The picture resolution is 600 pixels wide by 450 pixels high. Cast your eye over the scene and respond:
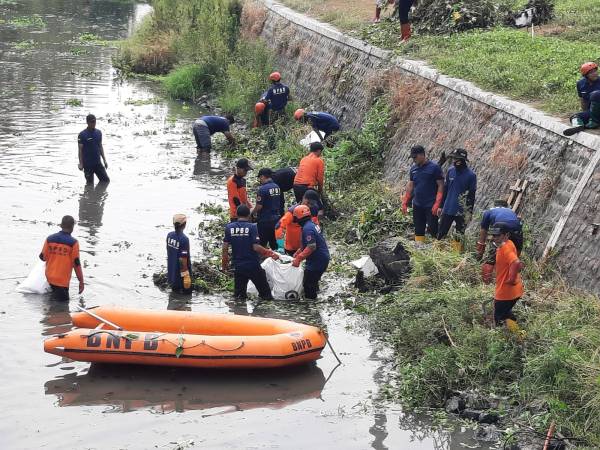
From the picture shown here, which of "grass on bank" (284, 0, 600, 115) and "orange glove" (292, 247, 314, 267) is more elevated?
"grass on bank" (284, 0, 600, 115)

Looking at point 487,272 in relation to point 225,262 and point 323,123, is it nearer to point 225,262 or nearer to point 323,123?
point 225,262

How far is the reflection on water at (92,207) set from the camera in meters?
16.7

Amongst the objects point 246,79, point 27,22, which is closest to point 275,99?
point 246,79

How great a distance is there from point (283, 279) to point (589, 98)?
5143 millimetres

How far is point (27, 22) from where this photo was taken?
42.1 metres

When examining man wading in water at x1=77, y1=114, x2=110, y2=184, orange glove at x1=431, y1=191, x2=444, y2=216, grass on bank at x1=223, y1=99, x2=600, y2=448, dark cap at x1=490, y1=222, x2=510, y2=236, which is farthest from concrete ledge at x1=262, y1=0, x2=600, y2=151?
man wading in water at x1=77, y1=114, x2=110, y2=184

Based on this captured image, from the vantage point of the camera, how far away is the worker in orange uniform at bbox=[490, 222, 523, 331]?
394 inches

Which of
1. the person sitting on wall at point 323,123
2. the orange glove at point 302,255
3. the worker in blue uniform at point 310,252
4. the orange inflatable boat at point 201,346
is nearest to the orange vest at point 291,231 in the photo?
the worker in blue uniform at point 310,252

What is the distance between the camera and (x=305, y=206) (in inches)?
515

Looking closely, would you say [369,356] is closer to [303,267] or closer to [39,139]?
[303,267]

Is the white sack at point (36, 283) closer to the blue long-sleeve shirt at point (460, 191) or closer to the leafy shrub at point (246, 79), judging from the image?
the blue long-sleeve shirt at point (460, 191)

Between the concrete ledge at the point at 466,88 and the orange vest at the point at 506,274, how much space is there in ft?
9.20

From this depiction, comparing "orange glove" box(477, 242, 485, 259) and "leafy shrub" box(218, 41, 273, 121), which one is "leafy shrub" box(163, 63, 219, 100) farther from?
"orange glove" box(477, 242, 485, 259)

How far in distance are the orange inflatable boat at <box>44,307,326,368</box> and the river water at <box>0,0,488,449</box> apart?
11.1 inches
